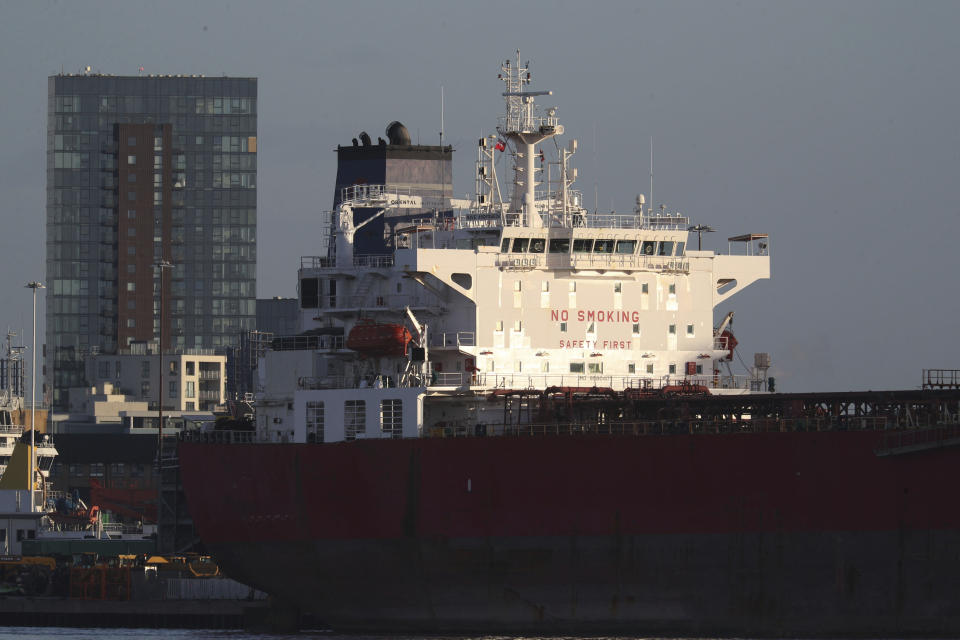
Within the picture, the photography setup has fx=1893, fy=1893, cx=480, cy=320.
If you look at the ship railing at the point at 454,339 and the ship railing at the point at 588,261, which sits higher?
the ship railing at the point at 588,261

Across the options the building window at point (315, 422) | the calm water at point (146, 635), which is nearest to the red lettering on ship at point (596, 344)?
the building window at point (315, 422)

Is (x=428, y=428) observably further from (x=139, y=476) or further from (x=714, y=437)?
(x=139, y=476)

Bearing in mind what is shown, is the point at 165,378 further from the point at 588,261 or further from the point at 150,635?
the point at 588,261

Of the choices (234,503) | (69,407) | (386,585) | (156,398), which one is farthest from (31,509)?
(69,407)

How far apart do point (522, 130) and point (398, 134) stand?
1048 centimetres

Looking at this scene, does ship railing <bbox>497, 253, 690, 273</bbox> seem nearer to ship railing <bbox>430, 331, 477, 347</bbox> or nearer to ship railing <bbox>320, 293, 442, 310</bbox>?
ship railing <bbox>430, 331, 477, 347</bbox>

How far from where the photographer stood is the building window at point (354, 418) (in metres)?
49.4

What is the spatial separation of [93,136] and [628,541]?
315 ft

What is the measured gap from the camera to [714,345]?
171 feet

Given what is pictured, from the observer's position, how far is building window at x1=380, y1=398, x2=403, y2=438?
48.5 metres

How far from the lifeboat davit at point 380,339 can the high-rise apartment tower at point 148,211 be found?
275 ft

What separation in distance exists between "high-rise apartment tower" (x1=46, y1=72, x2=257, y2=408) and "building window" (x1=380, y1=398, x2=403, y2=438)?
85.5 metres

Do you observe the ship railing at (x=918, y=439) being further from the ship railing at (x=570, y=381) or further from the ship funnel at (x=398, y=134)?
the ship funnel at (x=398, y=134)

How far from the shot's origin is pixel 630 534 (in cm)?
4434
